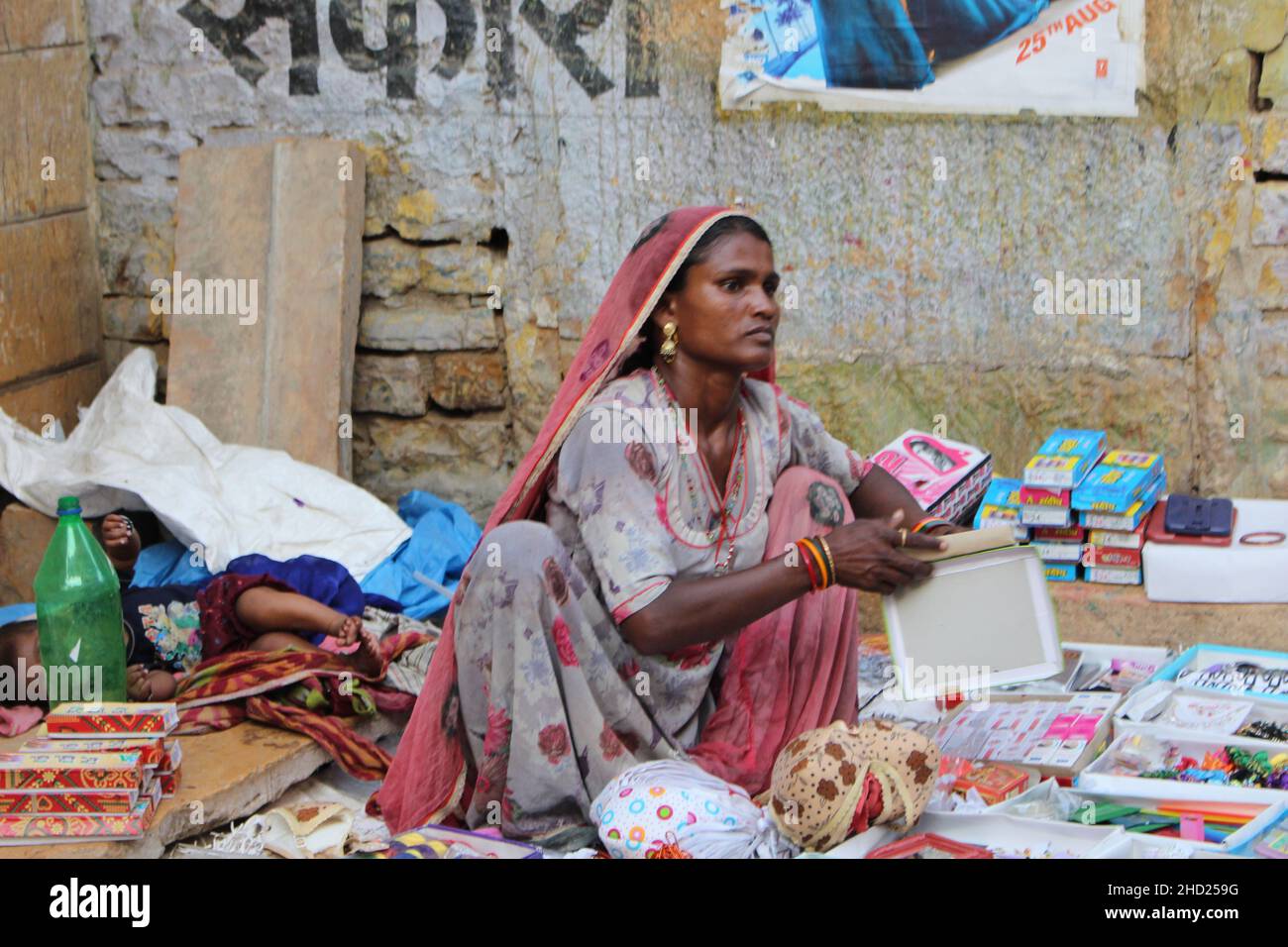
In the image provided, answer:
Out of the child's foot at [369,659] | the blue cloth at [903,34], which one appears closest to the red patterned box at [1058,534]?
the blue cloth at [903,34]

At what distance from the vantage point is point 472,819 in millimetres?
3137

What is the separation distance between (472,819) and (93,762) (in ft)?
2.56

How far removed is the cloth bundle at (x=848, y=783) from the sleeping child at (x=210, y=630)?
1.45m

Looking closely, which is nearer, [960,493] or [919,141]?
[960,493]

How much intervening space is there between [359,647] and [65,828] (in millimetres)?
997

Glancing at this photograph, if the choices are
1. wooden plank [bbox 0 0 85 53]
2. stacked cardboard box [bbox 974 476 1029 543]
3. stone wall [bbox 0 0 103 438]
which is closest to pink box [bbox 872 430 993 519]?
stacked cardboard box [bbox 974 476 1029 543]

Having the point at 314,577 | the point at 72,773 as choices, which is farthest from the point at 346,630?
the point at 72,773

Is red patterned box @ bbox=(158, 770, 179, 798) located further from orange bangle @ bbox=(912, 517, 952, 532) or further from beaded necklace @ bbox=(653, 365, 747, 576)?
orange bangle @ bbox=(912, 517, 952, 532)

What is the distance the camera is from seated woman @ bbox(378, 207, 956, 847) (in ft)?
9.86

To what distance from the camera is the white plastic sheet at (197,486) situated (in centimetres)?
456

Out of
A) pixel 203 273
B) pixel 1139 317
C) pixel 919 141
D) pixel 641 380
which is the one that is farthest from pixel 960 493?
pixel 203 273

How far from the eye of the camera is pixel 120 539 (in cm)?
425
